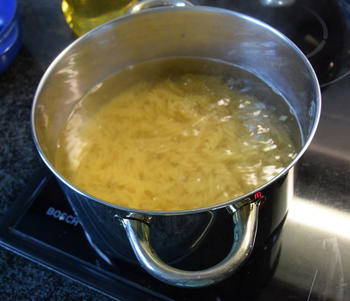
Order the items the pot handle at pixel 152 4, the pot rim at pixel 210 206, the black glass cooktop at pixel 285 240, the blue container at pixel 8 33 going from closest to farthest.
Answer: the pot rim at pixel 210 206 < the black glass cooktop at pixel 285 240 < the pot handle at pixel 152 4 < the blue container at pixel 8 33

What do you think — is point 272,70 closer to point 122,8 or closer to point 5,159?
point 122,8

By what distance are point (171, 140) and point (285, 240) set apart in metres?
0.27

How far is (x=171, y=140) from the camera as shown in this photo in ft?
2.83

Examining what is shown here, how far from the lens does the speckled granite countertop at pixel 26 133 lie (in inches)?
30.1

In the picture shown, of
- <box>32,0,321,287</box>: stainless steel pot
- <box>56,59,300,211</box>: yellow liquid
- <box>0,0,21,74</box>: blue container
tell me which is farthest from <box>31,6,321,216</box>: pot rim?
<box>0,0,21,74</box>: blue container

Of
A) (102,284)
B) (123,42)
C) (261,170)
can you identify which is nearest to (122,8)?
(123,42)

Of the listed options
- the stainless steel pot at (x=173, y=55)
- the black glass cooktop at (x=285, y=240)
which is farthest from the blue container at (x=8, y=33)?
the black glass cooktop at (x=285, y=240)

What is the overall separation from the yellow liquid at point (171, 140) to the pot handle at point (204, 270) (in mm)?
160

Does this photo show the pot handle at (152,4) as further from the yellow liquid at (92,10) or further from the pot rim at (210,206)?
the yellow liquid at (92,10)

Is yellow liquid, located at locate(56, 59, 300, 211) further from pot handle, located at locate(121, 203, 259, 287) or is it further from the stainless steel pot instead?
pot handle, located at locate(121, 203, 259, 287)

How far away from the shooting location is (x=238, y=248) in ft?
1.86

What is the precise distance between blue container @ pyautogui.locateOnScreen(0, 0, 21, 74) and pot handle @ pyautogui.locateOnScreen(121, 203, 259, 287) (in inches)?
25.0

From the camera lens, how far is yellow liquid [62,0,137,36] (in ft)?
3.45

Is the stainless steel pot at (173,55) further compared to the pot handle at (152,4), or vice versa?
the pot handle at (152,4)
